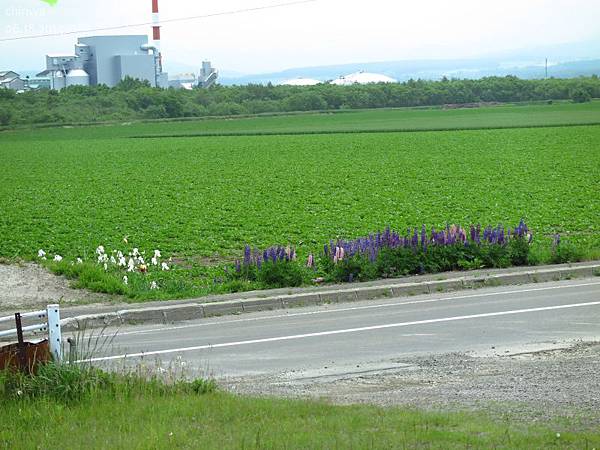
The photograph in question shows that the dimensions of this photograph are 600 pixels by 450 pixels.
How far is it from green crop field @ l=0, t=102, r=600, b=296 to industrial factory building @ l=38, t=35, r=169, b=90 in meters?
86.7

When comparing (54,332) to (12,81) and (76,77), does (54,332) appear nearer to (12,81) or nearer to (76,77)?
(12,81)

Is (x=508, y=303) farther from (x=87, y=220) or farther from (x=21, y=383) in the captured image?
(x=87, y=220)

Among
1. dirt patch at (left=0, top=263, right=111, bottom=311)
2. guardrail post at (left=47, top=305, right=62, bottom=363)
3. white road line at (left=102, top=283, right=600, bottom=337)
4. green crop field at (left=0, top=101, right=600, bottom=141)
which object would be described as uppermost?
guardrail post at (left=47, top=305, right=62, bottom=363)

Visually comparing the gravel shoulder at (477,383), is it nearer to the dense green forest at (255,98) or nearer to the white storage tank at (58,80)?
the dense green forest at (255,98)

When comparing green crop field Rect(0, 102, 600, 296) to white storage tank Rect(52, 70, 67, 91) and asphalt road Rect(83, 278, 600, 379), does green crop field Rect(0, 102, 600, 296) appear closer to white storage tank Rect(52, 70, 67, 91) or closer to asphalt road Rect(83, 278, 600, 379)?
asphalt road Rect(83, 278, 600, 379)

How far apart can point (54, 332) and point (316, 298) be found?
281 inches

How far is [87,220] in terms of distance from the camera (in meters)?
27.5

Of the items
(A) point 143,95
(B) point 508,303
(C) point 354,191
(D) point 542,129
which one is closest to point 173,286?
(B) point 508,303

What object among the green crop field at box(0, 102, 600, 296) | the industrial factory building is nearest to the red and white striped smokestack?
the industrial factory building

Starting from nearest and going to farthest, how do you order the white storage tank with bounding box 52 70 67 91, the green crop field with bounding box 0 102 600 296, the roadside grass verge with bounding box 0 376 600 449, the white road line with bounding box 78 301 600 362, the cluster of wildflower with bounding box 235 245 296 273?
the roadside grass verge with bounding box 0 376 600 449 → the white road line with bounding box 78 301 600 362 → the cluster of wildflower with bounding box 235 245 296 273 → the green crop field with bounding box 0 102 600 296 → the white storage tank with bounding box 52 70 67 91

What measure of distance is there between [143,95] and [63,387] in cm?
13503

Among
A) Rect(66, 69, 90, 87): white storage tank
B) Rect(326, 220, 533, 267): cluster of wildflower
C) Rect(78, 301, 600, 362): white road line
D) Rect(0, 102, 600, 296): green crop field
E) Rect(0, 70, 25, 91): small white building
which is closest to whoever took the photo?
Rect(78, 301, 600, 362): white road line

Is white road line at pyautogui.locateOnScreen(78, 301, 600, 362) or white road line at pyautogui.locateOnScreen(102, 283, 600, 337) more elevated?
white road line at pyautogui.locateOnScreen(78, 301, 600, 362)

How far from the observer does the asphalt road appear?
1030 centimetres
